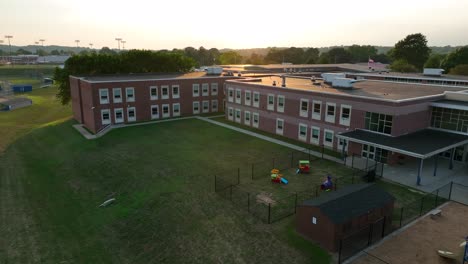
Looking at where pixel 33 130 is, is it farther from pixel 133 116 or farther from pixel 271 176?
pixel 271 176

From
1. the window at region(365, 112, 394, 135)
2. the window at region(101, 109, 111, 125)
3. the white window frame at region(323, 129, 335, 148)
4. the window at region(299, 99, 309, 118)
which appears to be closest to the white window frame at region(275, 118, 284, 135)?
the window at region(299, 99, 309, 118)

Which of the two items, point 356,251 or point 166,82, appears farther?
point 166,82

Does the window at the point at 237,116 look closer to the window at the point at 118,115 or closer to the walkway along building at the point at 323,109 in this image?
the walkway along building at the point at 323,109

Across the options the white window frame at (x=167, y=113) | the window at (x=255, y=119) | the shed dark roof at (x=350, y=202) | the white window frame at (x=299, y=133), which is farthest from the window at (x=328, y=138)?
the white window frame at (x=167, y=113)

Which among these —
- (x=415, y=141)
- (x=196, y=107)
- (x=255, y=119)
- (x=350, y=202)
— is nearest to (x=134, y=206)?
(x=350, y=202)

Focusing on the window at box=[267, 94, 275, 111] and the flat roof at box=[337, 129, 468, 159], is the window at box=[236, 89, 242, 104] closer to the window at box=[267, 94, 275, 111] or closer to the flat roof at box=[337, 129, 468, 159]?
the window at box=[267, 94, 275, 111]

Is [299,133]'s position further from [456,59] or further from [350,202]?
[456,59]

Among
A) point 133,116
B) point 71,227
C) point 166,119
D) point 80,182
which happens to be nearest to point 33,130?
point 133,116
